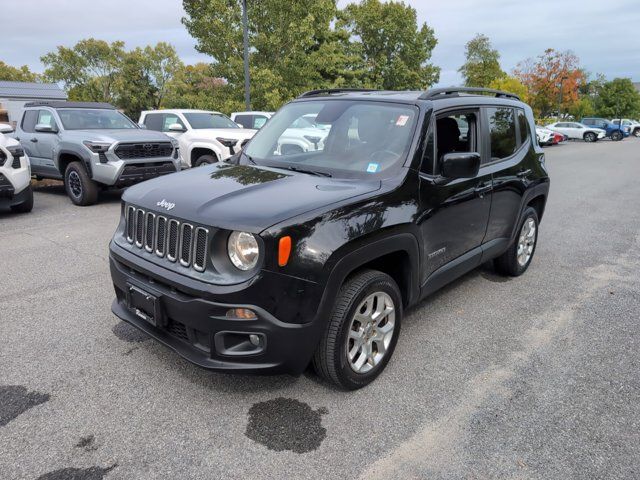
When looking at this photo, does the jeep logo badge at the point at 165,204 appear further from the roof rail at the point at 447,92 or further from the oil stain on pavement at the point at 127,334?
the roof rail at the point at 447,92

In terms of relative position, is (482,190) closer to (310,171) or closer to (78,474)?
(310,171)

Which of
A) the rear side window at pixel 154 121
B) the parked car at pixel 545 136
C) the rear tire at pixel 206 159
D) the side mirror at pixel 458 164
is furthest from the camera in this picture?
the parked car at pixel 545 136

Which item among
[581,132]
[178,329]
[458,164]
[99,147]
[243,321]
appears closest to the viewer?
[243,321]

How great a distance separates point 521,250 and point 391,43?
40683 mm

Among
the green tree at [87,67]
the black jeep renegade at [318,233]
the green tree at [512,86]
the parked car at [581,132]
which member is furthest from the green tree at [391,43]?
the black jeep renegade at [318,233]

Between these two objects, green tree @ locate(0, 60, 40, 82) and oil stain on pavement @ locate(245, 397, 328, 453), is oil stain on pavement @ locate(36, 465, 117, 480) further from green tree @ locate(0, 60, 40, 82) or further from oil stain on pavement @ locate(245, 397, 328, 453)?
green tree @ locate(0, 60, 40, 82)

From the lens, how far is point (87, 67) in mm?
53375

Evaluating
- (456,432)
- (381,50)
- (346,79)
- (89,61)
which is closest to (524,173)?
(456,432)

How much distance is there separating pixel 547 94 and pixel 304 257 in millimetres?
56625

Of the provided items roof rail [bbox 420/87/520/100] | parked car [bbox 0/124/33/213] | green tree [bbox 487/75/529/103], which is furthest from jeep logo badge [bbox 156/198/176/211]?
green tree [bbox 487/75/529/103]

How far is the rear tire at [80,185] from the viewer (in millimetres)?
8695

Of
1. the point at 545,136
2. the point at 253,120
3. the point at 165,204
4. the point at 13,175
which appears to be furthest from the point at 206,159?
the point at 545,136

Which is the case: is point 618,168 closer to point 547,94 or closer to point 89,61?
point 547,94

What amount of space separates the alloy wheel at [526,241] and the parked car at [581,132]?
36.0 metres
